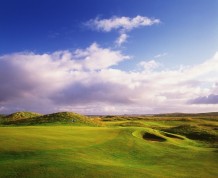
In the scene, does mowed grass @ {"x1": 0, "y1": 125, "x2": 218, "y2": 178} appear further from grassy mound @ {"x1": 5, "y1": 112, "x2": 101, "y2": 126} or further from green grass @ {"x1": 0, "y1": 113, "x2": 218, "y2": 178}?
grassy mound @ {"x1": 5, "y1": 112, "x2": 101, "y2": 126}

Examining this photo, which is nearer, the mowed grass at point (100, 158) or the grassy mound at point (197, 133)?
the mowed grass at point (100, 158)

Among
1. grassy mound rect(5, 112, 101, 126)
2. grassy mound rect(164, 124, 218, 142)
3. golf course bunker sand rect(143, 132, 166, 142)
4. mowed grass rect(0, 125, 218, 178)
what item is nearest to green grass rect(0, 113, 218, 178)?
mowed grass rect(0, 125, 218, 178)

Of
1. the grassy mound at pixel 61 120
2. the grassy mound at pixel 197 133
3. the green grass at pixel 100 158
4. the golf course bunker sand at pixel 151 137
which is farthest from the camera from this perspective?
the grassy mound at pixel 61 120

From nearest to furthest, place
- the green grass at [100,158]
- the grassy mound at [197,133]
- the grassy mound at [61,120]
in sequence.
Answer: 1. the green grass at [100,158]
2. the grassy mound at [197,133]
3. the grassy mound at [61,120]

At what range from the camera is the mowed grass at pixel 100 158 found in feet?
64.4

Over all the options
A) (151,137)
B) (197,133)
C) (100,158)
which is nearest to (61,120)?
(151,137)

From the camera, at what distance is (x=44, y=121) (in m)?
56.0

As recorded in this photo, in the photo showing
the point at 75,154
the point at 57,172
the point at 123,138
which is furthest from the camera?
the point at 123,138

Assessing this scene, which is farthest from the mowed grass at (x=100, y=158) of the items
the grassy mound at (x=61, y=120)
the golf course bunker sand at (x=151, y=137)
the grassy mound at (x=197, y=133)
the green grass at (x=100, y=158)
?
the grassy mound at (x=61, y=120)

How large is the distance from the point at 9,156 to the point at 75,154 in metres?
5.41

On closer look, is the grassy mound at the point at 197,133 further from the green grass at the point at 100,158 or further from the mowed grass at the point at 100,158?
the green grass at the point at 100,158

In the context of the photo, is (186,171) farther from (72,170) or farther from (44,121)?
(44,121)

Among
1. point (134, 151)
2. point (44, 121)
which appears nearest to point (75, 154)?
point (134, 151)

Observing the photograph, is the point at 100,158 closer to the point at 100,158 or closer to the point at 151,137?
the point at 100,158
